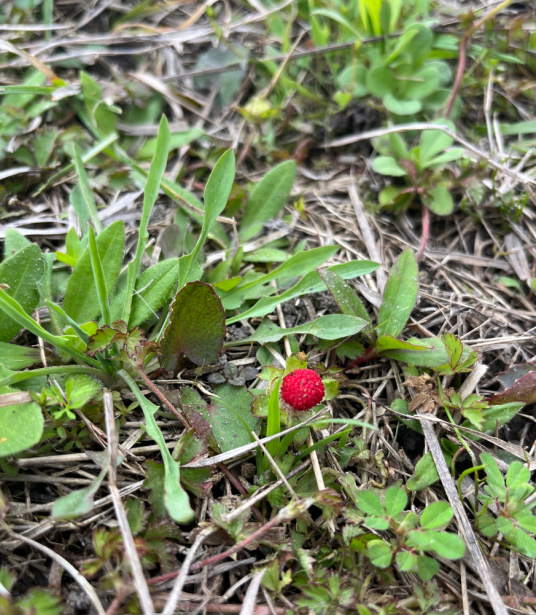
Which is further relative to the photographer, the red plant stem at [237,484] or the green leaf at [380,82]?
the green leaf at [380,82]

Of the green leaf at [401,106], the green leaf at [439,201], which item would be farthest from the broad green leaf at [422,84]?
the green leaf at [439,201]

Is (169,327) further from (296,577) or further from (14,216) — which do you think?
(14,216)

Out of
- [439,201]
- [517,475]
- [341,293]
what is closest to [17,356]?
[341,293]

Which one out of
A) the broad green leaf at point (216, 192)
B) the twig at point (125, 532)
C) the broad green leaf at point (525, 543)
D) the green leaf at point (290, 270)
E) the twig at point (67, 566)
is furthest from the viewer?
the green leaf at point (290, 270)

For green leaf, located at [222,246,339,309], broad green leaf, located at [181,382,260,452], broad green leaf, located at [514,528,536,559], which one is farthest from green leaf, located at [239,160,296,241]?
broad green leaf, located at [514,528,536,559]

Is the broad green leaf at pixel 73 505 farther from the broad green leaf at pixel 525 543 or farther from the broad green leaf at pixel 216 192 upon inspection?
the broad green leaf at pixel 525 543

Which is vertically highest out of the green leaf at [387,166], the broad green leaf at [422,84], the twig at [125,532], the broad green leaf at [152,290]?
the broad green leaf at [422,84]

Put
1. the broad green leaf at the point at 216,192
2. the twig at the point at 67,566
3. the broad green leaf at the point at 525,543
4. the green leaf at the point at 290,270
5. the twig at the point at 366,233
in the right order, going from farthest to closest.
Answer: the twig at the point at 366,233 → the green leaf at the point at 290,270 → the broad green leaf at the point at 216,192 → the broad green leaf at the point at 525,543 → the twig at the point at 67,566

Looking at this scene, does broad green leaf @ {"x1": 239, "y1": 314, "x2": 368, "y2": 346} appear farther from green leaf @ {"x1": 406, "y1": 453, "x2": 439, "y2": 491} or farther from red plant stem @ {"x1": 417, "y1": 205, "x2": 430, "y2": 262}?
red plant stem @ {"x1": 417, "y1": 205, "x2": 430, "y2": 262}
